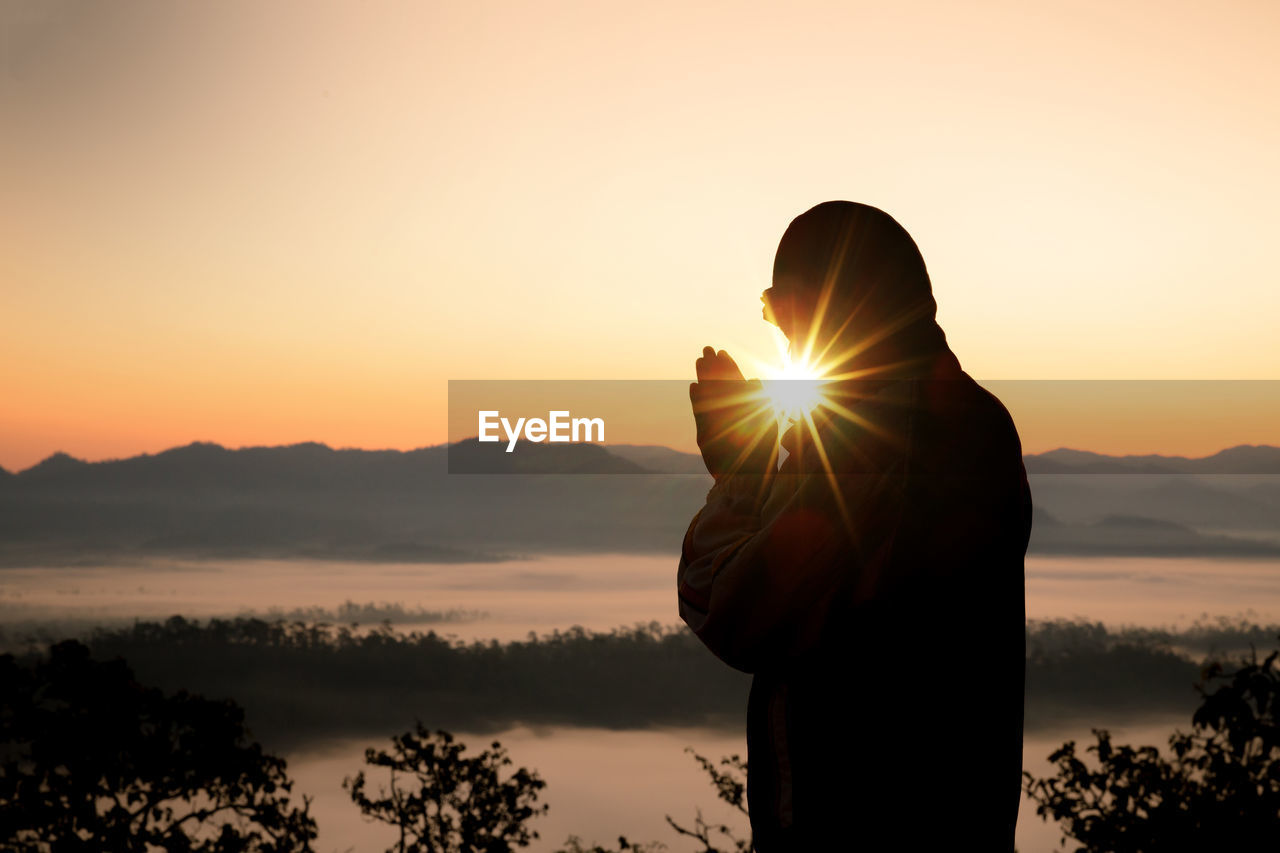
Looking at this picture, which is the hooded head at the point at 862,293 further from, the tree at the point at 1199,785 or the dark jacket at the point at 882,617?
the tree at the point at 1199,785

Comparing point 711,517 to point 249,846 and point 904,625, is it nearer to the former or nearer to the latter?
point 904,625

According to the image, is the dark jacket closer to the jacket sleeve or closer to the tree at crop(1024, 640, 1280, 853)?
the jacket sleeve

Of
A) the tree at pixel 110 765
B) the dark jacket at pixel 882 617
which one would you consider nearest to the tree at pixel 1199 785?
the dark jacket at pixel 882 617

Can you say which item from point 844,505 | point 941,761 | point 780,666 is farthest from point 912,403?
point 941,761

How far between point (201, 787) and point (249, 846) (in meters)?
2.57

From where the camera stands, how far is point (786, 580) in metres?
1.94

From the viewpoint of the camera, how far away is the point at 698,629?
201 cm

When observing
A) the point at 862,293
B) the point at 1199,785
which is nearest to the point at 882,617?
the point at 862,293

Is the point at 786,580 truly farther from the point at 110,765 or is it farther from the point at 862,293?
the point at 110,765

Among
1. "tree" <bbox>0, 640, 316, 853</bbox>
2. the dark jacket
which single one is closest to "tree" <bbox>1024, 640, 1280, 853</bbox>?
the dark jacket

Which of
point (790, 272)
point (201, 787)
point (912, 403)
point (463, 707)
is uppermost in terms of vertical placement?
point (790, 272)

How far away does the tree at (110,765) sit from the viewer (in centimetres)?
1812

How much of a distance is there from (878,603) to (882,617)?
6 centimetres

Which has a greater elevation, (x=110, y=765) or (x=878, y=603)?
(x=878, y=603)
